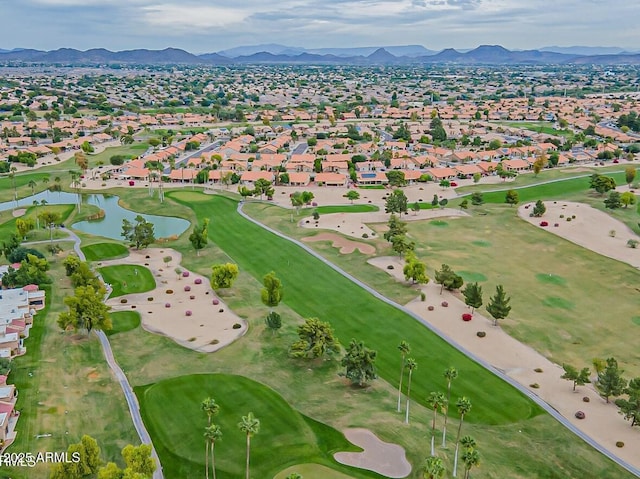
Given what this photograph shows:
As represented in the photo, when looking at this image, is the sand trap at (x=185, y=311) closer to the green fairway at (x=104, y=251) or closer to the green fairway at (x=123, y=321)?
the green fairway at (x=123, y=321)

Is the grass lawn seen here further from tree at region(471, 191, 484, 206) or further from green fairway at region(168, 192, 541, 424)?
tree at region(471, 191, 484, 206)

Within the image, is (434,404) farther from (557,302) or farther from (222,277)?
(557,302)

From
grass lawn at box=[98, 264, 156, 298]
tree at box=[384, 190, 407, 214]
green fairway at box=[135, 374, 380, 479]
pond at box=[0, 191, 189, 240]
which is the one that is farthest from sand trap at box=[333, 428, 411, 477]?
tree at box=[384, 190, 407, 214]

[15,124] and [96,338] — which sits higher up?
[15,124]

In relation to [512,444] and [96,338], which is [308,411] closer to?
[512,444]

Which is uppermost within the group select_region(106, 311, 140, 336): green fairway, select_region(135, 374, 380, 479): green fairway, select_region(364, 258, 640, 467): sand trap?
select_region(106, 311, 140, 336): green fairway

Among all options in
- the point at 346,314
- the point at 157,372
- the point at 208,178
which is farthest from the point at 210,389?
the point at 208,178
